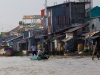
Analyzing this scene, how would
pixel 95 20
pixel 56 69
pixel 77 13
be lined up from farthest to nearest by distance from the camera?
pixel 77 13, pixel 95 20, pixel 56 69

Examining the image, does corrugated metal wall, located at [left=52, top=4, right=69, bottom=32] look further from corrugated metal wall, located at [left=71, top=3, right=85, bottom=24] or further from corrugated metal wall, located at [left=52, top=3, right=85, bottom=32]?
corrugated metal wall, located at [left=71, top=3, right=85, bottom=24]

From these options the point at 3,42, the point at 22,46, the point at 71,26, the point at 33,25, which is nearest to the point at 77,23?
the point at 71,26

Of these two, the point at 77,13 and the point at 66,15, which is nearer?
the point at 77,13

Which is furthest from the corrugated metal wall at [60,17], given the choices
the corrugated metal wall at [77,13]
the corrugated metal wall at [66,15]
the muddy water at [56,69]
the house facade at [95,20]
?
the muddy water at [56,69]

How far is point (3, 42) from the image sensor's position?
5875 cm

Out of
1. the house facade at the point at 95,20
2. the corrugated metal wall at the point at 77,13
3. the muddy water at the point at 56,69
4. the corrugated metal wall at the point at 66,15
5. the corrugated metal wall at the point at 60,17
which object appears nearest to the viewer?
the muddy water at the point at 56,69

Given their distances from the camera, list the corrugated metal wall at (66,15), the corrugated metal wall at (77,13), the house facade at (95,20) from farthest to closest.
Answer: the corrugated metal wall at (66,15) < the corrugated metal wall at (77,13) < the house facade at (95,20)

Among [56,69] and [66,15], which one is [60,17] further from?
[56,69]

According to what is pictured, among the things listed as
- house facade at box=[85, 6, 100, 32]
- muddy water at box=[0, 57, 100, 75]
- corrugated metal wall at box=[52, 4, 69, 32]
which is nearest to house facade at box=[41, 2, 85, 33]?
corrugated metal wall at box=[52, 4, 69, 32]

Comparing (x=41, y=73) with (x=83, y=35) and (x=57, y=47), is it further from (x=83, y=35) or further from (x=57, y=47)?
(x=57, y=47)

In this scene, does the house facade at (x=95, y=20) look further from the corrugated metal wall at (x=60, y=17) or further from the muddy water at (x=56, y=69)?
the muddy water at (x=56, y=69)

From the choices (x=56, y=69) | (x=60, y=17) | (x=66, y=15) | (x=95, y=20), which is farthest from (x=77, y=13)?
(x=56, y=69)

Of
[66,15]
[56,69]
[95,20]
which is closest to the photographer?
[56,69]

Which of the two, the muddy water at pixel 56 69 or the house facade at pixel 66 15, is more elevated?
the house facade at pixel 66 15
